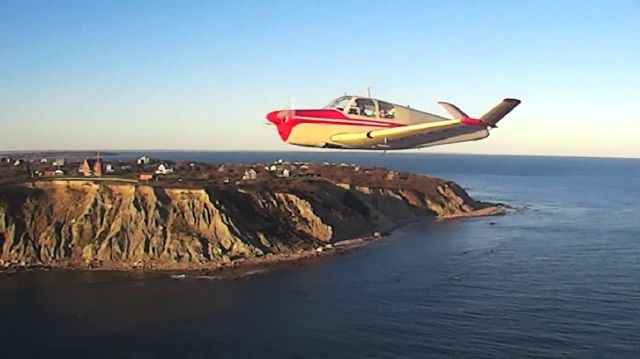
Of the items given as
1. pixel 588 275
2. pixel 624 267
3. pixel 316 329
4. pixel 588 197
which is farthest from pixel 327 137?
pixel 588 197

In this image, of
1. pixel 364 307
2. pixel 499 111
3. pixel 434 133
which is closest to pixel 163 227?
pixel 364 307

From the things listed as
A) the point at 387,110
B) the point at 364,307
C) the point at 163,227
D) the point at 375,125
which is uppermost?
the point at 387,110

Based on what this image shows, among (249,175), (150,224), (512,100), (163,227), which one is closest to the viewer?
(512,100)

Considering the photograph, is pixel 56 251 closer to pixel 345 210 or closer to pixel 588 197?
pixel 345 210

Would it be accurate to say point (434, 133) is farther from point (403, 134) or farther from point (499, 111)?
point (499, 111)

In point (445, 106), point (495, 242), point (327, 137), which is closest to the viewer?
Result: point (445, 106)

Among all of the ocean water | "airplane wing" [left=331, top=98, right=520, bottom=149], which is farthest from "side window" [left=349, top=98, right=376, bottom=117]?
the ocean water

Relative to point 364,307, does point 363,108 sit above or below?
above
